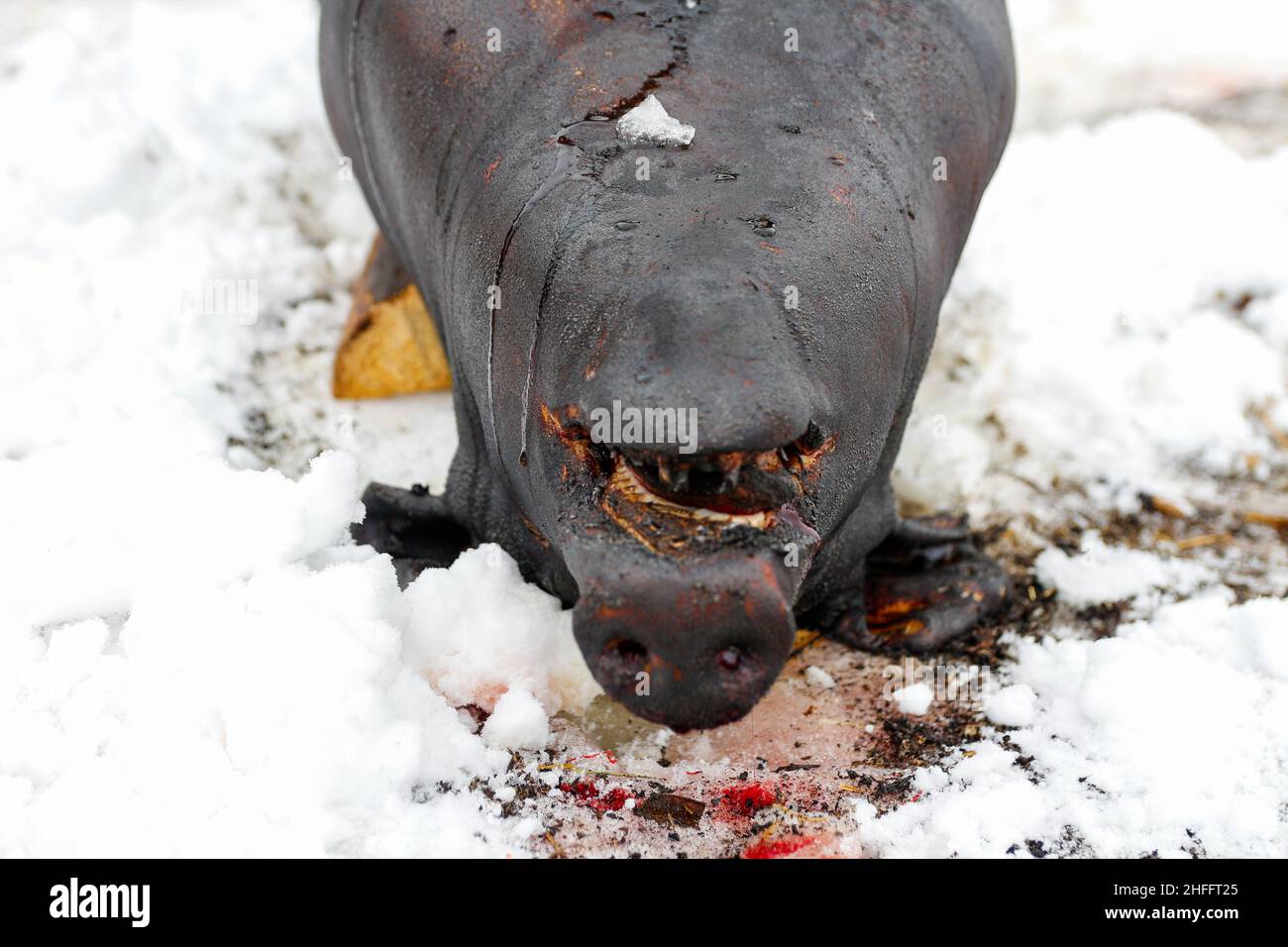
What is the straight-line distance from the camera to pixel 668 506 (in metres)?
1.70

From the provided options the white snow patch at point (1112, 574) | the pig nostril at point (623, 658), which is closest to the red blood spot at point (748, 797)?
the pig nostril at point (623, 658)

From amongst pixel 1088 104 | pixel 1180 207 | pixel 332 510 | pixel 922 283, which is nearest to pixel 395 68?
pixel 332 510

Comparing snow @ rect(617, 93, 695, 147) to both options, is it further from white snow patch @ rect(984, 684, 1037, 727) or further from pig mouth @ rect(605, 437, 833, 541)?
white snow patch @ rect(984, 684, 1037, 727)

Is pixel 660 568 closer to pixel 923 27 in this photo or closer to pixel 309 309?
pixel 923 27

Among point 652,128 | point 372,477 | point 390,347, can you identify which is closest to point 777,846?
point 652,128

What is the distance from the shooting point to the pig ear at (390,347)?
10.8 feet

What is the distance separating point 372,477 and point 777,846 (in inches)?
59.5

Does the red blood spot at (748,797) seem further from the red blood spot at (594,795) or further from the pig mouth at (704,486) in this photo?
the pig mouth at (704,486)

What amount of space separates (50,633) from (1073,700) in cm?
178

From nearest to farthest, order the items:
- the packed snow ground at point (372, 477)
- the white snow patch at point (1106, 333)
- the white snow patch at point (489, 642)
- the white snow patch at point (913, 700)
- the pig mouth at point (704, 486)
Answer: the pig mouth at point (704, 486), the packed snow ground at point (372, 477), the white snow patch at point (489, 642), the white snow patch at point (913, 700), the white snow patch at point (1106, 333)

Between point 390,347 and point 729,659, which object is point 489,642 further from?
point 390,347

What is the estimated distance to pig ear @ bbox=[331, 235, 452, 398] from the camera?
3.29 metres

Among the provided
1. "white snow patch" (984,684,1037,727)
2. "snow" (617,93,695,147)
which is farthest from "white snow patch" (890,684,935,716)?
"snow" (617,93,695,147)

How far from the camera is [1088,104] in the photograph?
4.90m
